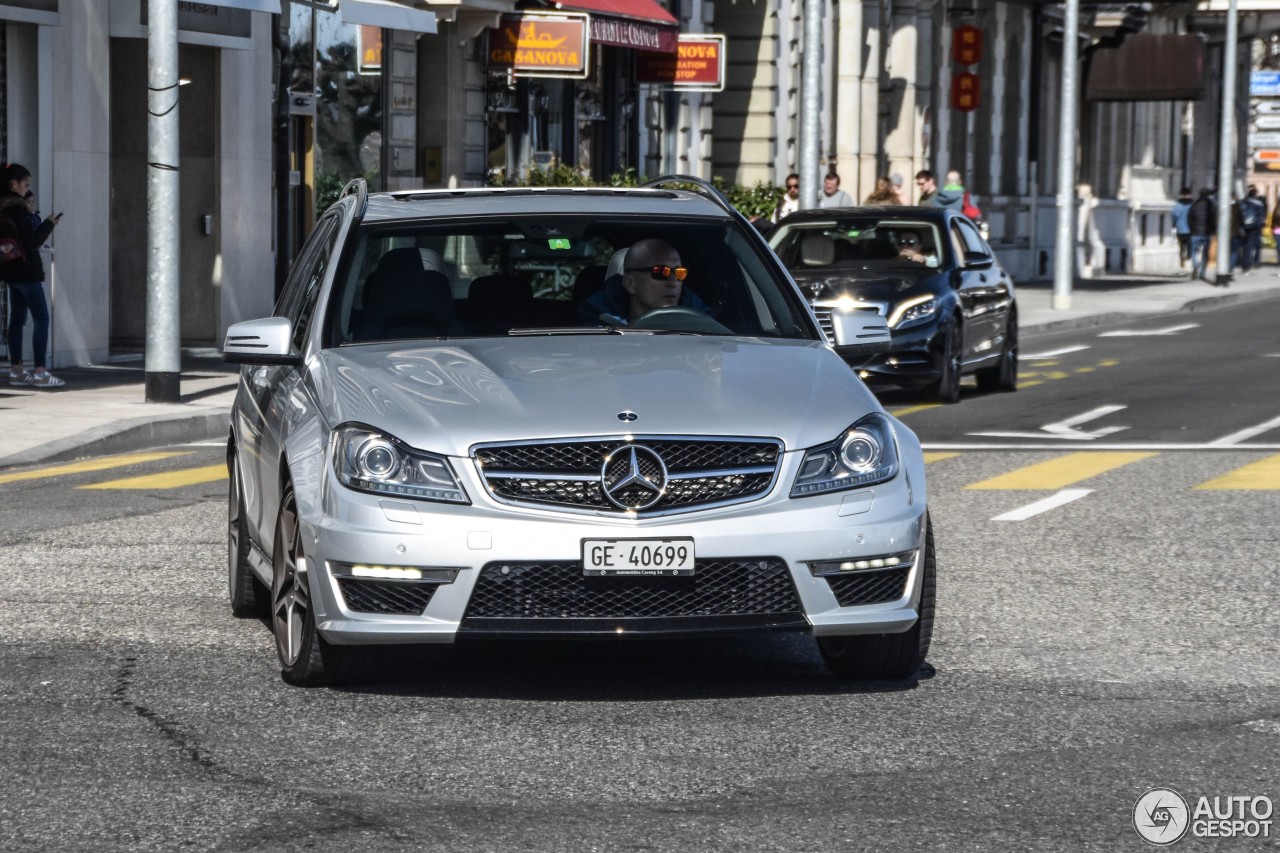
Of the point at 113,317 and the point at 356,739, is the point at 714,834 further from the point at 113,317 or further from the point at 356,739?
the point at 113,317

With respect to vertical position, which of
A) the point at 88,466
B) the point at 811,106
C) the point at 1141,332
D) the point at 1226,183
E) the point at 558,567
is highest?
the point at 811,106

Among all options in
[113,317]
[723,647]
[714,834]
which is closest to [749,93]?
[113,317]

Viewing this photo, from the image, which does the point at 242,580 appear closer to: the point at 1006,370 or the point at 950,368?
the point at 950,368

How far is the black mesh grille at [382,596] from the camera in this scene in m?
6.57

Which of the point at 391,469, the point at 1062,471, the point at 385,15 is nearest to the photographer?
the point at 391,469

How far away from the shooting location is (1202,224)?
160 ft

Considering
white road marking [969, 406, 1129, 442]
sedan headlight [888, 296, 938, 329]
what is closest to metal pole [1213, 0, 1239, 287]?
sedan headlight [888, 296, 938, 329]

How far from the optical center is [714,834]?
5.32 m

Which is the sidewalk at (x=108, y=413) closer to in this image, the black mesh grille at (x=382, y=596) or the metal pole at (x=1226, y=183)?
the black mesh grille at (x=382, y=596)

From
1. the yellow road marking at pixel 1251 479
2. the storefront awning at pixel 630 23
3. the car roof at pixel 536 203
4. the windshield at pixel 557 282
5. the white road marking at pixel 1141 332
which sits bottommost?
the white road marking at pixel 1141 332

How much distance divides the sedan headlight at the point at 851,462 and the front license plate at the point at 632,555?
1.26 feet

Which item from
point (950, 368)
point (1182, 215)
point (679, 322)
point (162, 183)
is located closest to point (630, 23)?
point (950, 368)

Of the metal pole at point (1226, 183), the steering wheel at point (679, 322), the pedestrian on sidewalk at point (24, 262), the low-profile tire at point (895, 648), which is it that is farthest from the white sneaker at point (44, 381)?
the metal pole at point (1226, 183)

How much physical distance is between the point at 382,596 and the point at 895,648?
1.54 meters
